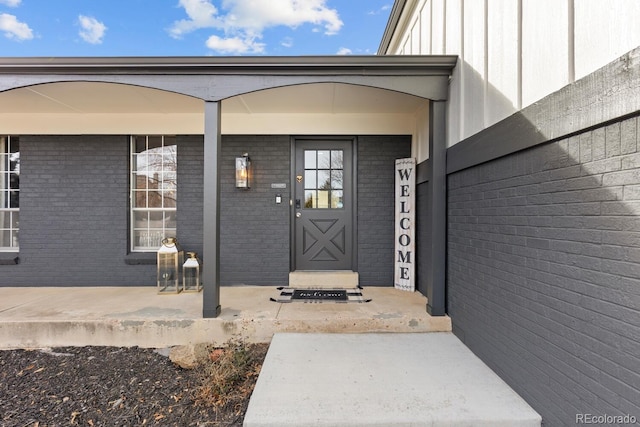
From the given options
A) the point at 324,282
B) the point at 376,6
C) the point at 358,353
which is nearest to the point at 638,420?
the point at 358,353

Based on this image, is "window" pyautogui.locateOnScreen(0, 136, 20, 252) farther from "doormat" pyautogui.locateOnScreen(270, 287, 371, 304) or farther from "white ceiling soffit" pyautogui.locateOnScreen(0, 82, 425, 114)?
"doormat" pyautogui.locateOnScreen(270, 287, 371, 304)

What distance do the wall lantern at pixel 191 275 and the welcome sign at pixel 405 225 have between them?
107 inches

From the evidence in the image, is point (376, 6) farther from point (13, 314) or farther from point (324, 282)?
point (13, 314)

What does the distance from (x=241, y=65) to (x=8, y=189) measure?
430 centimetres

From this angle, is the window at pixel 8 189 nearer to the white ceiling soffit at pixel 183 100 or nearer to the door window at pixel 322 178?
the white ceiling soffit at pixel 183 100

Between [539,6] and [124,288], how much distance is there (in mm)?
5303

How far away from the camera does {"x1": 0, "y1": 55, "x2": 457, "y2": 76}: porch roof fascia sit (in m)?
2.91

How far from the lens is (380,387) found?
207cm

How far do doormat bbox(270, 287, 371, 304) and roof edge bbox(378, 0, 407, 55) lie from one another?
14.0ft

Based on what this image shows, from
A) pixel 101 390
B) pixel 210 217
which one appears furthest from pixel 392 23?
pixel 101 390

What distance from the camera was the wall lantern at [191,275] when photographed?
13.0 ft

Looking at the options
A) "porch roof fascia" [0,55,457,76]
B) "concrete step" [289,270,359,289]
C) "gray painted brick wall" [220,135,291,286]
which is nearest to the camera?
"porch roof fascia" [0,55,457,76]

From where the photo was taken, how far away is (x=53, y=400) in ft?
7.16

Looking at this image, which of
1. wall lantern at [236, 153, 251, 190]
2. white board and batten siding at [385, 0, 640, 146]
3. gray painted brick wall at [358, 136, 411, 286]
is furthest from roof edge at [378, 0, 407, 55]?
wall lantern at [236, 153, 251, 190]
